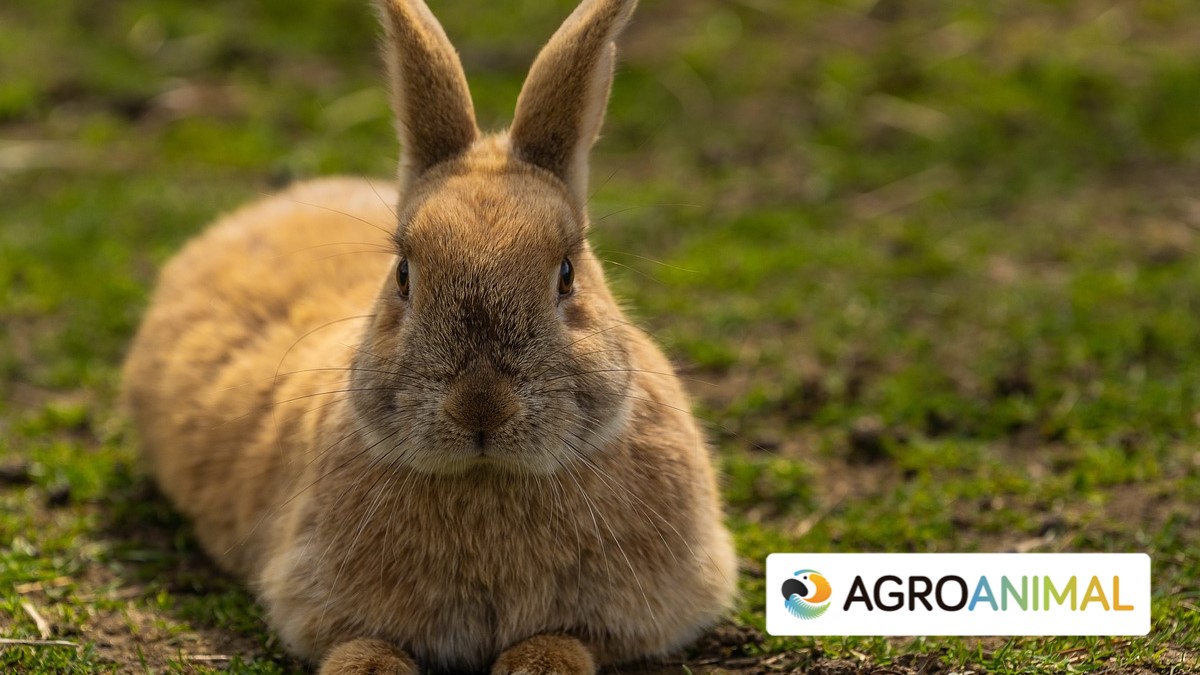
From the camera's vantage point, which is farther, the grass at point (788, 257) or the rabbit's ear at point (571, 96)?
the grass at point (788, 257)

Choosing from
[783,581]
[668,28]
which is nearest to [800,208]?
[668,28]

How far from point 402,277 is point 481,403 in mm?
603

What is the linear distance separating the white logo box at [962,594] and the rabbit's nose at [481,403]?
1.31 metres

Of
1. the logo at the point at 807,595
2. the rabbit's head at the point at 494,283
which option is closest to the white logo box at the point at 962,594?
the logo at the point at 807,595

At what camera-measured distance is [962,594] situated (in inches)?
165

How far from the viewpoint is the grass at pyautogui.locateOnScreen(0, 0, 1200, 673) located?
4.56 m

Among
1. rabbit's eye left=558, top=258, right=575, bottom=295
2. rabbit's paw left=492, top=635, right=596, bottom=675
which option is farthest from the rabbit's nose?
rabbit's paw left=492, top=635, right=596, bottom=675

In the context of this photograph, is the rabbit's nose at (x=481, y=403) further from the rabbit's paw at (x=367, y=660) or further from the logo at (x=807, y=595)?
the logo at (x=807, y=595)

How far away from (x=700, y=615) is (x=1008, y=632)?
878 mm

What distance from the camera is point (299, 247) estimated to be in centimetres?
531

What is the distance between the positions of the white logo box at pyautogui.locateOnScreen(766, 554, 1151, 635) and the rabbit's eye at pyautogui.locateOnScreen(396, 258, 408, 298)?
147cm

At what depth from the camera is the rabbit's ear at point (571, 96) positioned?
13.1ft

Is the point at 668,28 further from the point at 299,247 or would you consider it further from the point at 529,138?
the point at 529,138

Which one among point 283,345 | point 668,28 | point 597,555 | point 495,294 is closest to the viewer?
point 495,294
